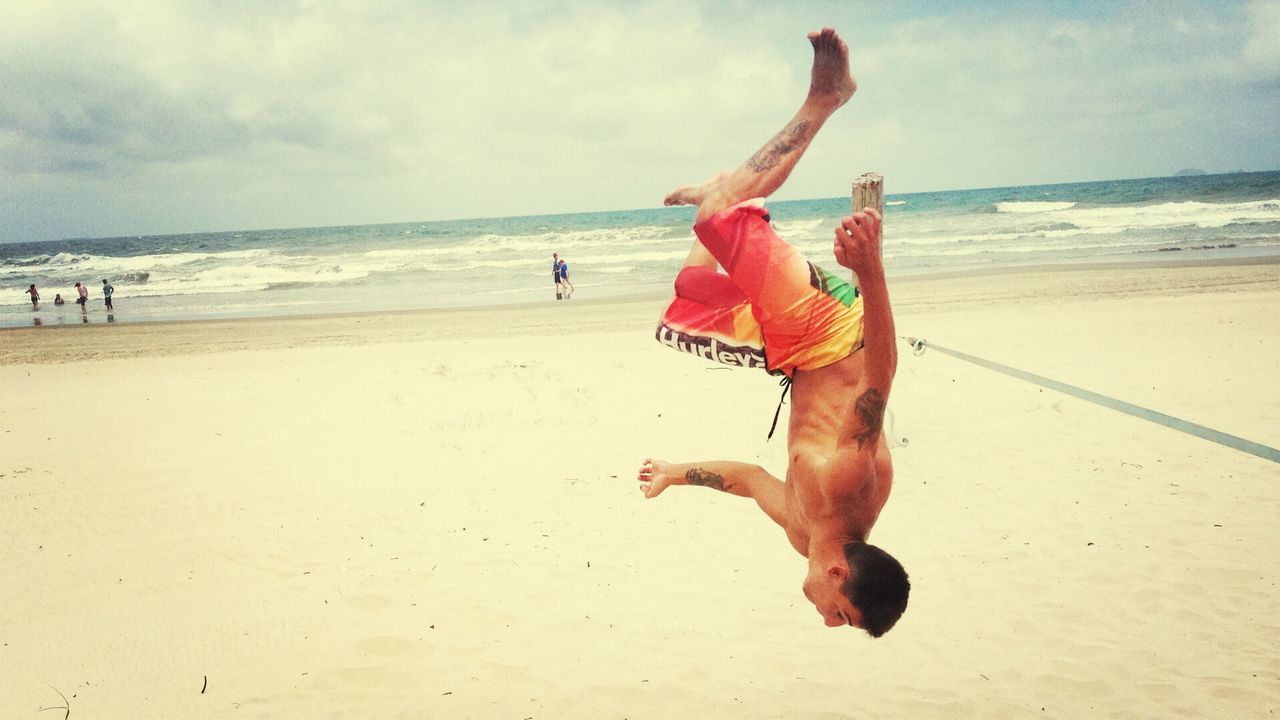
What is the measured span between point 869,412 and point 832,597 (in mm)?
741

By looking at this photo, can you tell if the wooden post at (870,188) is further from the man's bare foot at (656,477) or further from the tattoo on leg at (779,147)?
the man's bare foot at (656,477)

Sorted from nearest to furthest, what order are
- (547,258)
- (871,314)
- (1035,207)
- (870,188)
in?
(871,314), (870,188), (547,258), (1035,207)

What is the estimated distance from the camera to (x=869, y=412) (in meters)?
2.18

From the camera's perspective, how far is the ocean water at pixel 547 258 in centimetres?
2386

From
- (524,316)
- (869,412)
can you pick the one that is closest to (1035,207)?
(524,316)

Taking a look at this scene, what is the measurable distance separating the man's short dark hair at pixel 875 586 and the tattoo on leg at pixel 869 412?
1.51 ft

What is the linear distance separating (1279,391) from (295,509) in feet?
31.2

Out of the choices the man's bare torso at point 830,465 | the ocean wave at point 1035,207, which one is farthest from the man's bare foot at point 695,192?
the ocean wave at point 1035,207

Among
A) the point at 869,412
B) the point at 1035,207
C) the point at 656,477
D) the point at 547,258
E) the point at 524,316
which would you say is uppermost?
the point at 1035,207

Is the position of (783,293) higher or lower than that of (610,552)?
higher

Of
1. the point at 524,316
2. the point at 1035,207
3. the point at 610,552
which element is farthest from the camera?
the point at 1035,207

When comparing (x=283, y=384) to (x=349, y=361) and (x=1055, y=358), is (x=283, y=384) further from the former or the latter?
(x=1055, y=358)

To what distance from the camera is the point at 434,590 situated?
16.5ft

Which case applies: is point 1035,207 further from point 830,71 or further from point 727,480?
point 830,71
